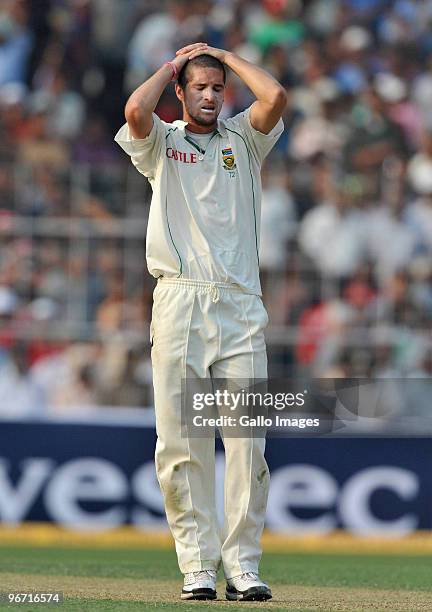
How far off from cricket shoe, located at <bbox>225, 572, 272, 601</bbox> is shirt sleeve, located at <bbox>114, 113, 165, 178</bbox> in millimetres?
1634

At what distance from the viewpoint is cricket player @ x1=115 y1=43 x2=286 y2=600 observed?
5.00 metres

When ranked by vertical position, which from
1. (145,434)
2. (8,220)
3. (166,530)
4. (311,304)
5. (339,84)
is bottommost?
(166,530)

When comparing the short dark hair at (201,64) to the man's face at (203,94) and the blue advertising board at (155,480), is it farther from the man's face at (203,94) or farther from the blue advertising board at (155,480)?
the blue advertising board at (155,480)

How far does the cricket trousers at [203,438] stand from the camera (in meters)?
5.00

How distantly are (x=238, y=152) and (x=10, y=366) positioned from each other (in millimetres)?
5575

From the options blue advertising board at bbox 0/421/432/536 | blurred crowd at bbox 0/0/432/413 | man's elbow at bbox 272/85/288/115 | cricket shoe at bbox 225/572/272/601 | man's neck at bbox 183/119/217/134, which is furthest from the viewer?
blurred crowd at bbox 0/0/432/413

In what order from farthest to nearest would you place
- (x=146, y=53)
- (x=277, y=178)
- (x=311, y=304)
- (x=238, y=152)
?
1. (x=146, y=53)
2. (x=277, y=178)
3. (x=311, y=304)
4. (x=238, y=152)

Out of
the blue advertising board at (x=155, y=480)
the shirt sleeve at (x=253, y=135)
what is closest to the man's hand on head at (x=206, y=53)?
the shirt sleeve at (x=253, y=135)

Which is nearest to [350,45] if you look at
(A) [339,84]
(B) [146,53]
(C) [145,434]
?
(A) [339,84]

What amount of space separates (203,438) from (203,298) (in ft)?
1.80

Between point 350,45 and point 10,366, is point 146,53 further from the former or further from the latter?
point 10,366

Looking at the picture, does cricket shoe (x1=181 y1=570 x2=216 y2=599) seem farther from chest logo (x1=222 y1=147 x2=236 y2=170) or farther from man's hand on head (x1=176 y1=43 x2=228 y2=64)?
man's hand on head (x1=176 y1=43 x2=228 y2=64)

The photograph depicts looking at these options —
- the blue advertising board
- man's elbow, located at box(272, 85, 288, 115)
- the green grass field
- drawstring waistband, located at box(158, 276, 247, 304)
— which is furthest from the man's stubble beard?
the blue advertising board

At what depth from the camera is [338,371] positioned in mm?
10211
